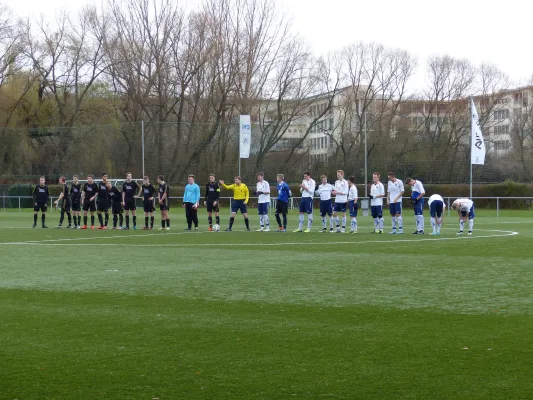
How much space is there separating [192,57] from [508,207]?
80.4 ft

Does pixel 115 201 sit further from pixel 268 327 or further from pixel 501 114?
pixel 501 114

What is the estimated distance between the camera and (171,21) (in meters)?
59.1

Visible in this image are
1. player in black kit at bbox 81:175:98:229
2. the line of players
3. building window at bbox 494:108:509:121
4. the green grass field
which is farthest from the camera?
building window at bbox 494:108:509:121

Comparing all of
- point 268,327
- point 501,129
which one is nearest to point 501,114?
point 501,129

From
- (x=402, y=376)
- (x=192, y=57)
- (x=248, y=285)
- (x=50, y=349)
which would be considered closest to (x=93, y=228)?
(x=248, y=285)

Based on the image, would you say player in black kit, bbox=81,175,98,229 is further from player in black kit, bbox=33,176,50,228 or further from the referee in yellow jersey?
the referee in yellow jersey

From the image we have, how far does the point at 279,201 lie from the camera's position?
27.8m

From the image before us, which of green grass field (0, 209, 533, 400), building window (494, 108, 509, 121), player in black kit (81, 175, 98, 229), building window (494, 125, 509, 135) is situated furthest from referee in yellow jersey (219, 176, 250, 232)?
building window (494, 125, 509, 135)

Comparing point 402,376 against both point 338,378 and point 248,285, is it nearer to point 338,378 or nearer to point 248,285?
point 338,378

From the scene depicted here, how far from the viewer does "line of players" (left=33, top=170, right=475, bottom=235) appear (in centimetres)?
2480

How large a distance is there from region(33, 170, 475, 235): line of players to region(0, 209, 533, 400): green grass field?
7.96 metres

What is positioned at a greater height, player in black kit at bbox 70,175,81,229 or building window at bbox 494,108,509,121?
building window at bbox 494,108,509,121

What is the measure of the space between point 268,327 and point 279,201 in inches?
761

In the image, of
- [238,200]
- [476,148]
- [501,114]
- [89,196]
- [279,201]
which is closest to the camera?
[279,201]
